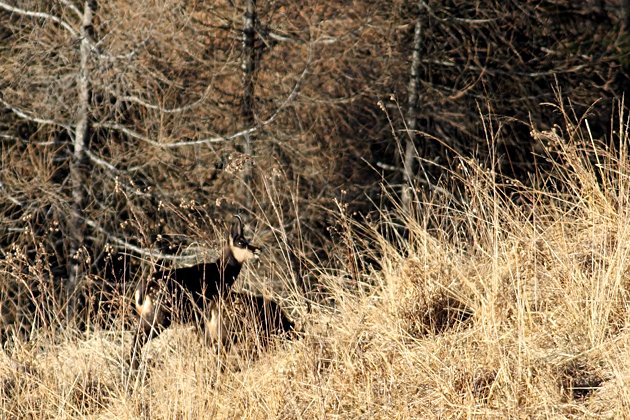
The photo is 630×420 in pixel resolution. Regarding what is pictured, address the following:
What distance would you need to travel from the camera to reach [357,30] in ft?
44.6

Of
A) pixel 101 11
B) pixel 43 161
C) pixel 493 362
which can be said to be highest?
pixel 101 11

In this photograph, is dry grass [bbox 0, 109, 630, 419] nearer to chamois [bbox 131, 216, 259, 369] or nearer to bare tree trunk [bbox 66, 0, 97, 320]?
chamois [bbox 131, 216, 259, 369]

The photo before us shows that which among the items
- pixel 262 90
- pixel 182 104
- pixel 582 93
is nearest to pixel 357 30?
pixel 262 90

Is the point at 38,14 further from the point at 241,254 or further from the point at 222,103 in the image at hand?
the point at 241,254

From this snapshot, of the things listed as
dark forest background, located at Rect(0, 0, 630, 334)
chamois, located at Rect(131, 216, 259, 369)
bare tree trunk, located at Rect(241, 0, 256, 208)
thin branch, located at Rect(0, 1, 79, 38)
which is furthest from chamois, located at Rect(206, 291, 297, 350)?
thin branch, located at Rect(0, 1, 79, 38)

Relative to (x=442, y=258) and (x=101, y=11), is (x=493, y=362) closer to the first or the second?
(x=442, y=258)

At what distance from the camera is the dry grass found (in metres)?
4.09

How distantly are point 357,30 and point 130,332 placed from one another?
7.91 metres

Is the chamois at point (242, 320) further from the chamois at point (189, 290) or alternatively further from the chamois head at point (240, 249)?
the chamois head at point (240, 249)

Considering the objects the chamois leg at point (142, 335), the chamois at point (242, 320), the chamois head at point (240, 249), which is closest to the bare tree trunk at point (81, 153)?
the chamois head at point (240, 249)

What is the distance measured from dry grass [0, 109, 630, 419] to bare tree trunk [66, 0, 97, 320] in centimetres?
766

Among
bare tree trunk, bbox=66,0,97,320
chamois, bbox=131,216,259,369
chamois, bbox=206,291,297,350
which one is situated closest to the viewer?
chamois, bbox=206,291,297,350

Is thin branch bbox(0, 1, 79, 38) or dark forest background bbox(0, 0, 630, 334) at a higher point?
thin branch bbox(0, 1, 79, 38)

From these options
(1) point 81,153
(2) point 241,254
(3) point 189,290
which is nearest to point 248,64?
(1) point 81,153
